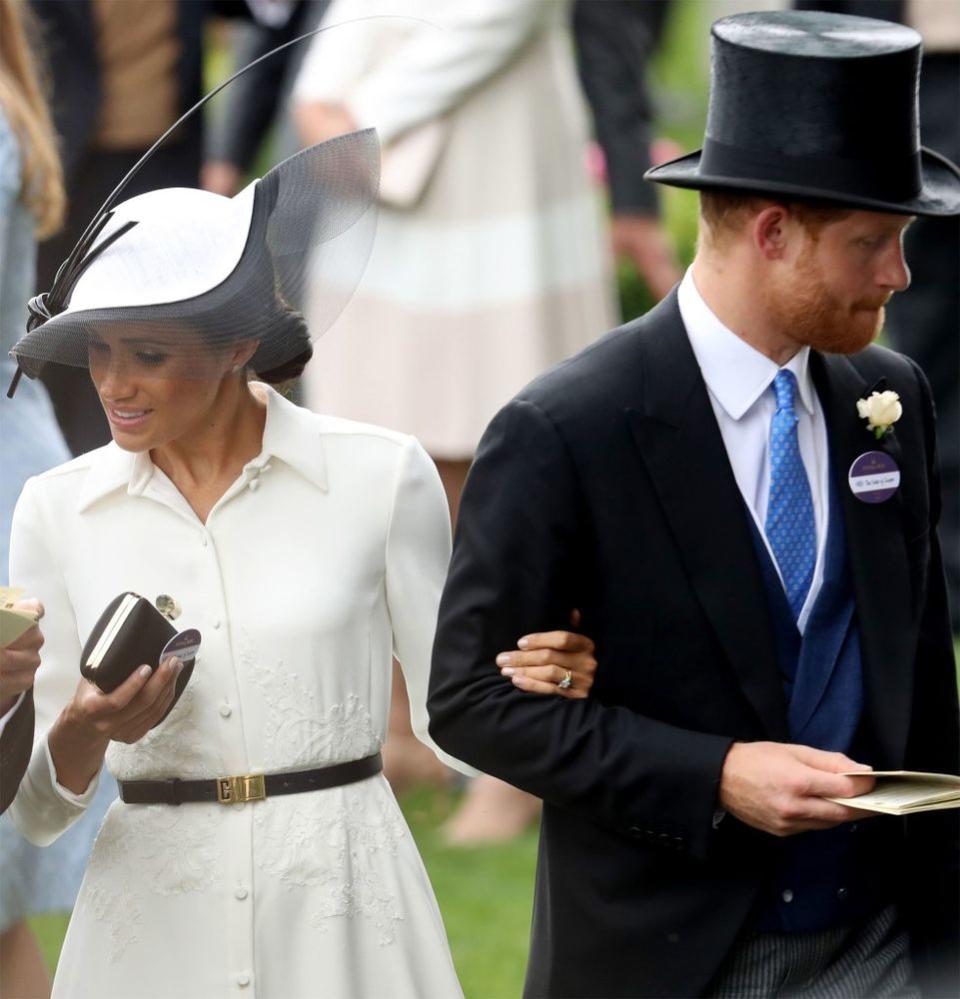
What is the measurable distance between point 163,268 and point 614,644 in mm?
782

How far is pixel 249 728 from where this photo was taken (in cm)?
306

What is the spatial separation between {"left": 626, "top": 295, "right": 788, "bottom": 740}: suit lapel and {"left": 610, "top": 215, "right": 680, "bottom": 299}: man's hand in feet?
9.04

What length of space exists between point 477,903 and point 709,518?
2241 mm

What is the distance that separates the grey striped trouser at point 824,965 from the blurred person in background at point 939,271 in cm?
359

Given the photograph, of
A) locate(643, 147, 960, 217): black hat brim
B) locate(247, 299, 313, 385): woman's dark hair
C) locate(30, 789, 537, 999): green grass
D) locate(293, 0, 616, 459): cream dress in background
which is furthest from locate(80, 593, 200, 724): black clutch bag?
locate(293, 0, 616, 459): cream dress in background

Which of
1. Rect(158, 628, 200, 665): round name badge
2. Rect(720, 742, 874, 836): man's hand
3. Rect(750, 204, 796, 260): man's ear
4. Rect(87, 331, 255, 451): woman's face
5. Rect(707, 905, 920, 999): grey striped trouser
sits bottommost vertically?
Rect(707, 905, 920, 999): grey striped trouser

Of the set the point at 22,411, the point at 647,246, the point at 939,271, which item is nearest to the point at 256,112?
the point at 647,246

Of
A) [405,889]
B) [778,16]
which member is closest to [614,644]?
[405,889]

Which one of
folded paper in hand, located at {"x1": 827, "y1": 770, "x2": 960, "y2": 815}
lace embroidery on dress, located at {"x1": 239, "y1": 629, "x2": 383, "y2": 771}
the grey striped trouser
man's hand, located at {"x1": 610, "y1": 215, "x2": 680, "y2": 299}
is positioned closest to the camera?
folded paper in hand, located at {"x1": 827, "y1": 770, "x2": 960, "y2": 815}

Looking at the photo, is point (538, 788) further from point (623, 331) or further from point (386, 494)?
point (623, 331)

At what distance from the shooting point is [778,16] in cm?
325

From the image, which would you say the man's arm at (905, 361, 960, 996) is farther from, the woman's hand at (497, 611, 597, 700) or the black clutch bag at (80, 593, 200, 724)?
the black clutch bag at (80, 593, 200, 724)

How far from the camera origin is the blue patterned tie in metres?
3.19

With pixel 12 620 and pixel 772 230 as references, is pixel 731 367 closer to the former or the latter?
pixel 772 230
